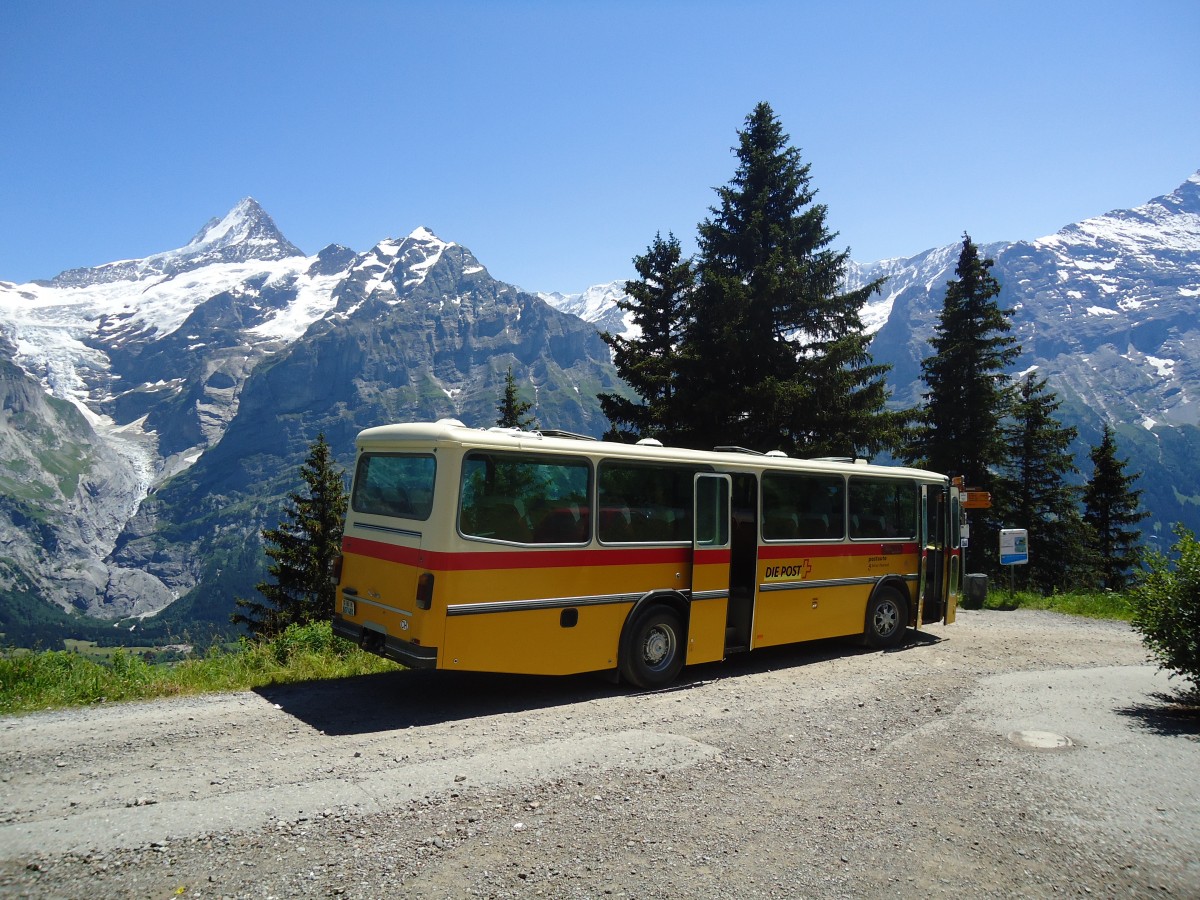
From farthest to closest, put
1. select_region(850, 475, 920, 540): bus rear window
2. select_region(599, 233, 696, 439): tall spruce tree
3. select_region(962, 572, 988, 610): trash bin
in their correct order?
1. select_region(599, 233, 696, 439): tall spruce tree
2. select_region(962, 572, 988, 610): trash bin
3. select_region(850, 475, 920, 540): bus rear window

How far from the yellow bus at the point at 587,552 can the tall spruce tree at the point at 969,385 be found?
2161 cm

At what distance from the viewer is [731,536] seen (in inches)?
414

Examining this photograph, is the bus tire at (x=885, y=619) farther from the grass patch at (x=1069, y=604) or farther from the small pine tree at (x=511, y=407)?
the small pine tree at (x=511, y=407)

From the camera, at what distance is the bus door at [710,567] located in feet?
32.6

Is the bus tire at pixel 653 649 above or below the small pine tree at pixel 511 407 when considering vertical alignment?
below

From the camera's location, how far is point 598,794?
5.82 meters

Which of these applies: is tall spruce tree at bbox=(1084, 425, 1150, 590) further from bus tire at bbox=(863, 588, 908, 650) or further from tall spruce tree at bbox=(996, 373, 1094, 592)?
bus tire at bbox=(863, 588, 908, 650)

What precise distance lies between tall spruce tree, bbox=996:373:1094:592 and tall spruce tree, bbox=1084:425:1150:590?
3.01 metres

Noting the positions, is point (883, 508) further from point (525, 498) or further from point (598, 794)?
point (598, 794)

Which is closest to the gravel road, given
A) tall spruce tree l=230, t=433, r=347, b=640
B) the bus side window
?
the bus side window

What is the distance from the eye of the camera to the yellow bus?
8.01 metres

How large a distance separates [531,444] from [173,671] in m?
5.22

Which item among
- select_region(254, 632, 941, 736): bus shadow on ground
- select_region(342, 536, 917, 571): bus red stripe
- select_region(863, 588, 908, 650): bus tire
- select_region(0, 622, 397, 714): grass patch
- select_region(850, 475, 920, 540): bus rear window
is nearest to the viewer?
select_region(254, 632, 941, 736): bus shadow on ground

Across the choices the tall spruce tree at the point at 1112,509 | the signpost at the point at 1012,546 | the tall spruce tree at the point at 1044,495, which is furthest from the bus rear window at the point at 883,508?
the tall spruce tree at the point at 1112,509
